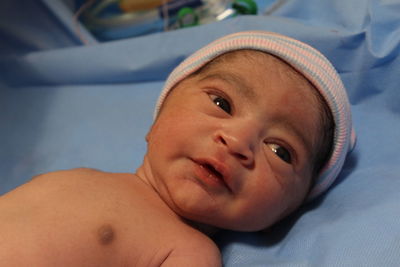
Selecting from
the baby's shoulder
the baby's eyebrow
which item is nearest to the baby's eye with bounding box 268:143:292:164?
the baby's eyebrow

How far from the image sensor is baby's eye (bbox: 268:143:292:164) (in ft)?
2.98

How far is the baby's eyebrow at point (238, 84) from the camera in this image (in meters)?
0.90

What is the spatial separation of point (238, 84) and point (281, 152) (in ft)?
0.58

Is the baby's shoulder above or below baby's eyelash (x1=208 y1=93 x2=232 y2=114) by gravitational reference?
below


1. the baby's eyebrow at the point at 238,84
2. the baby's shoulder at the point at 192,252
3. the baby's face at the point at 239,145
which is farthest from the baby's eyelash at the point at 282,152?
the baby's shoulder at the point at 192,252

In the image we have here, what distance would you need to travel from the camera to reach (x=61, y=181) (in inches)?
36.7

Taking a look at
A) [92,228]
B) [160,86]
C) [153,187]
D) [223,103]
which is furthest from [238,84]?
[160,86]

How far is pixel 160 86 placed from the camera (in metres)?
1.57

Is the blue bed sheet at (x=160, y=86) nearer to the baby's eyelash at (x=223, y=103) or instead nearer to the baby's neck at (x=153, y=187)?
the baby's neck at (x=153, y=187)

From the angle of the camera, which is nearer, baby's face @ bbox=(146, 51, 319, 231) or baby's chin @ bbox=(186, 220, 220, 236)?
baby's face @ bbox=(146, 51, 319, 231)

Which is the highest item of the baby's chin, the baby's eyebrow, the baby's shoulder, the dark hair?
the baby's eyebrow

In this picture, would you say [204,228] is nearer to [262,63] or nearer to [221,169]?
[221,169]

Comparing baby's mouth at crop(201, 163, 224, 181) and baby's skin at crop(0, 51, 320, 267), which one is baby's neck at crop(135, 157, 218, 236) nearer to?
baby's skin at crop(0, 51, 320, 267)

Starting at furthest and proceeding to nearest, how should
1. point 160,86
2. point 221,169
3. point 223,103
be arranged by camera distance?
point 160,86 < point 223,103 < point 221,169
